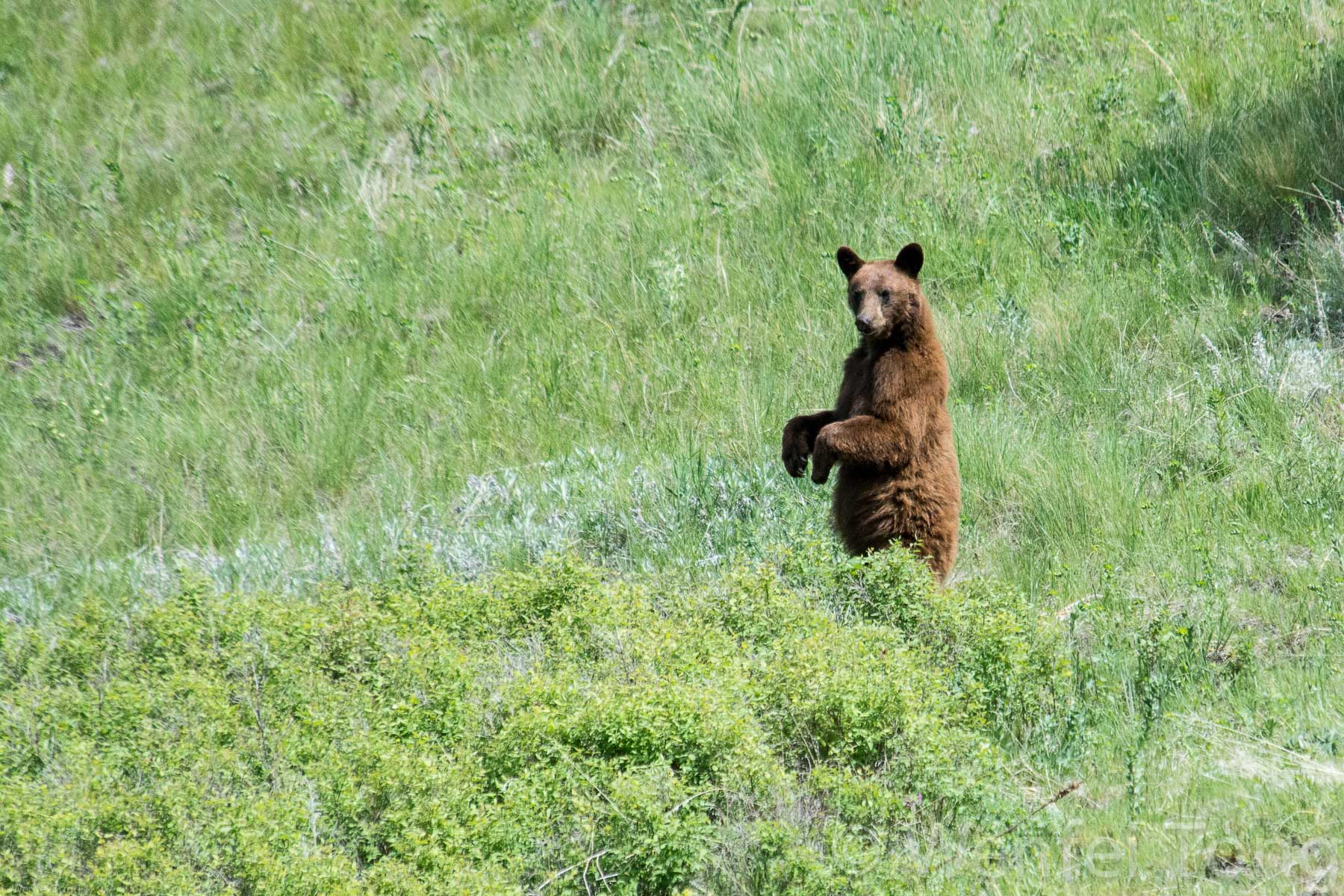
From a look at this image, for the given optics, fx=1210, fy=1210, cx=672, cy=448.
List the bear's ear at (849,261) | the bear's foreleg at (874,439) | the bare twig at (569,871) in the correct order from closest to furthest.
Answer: the bare twig at (569,871), the bear's foreleg at (874,439), the bear's ear at (849,261)

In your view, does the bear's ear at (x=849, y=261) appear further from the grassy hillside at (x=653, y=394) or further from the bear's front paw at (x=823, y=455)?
the grassy hillside at (x=653, y=394)

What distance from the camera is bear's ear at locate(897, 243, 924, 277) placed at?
6.16 metres

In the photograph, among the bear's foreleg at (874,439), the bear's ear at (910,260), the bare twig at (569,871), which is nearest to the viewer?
the bare twig at (569,871)

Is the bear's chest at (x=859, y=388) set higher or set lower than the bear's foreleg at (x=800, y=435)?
higher

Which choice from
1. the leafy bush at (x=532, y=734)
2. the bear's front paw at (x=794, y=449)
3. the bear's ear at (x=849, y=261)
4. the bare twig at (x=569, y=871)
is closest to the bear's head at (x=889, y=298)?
the bear's ear at (x=849, y=261)

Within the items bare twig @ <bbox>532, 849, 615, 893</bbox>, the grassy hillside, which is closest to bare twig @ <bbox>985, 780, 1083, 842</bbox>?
the grassy hillside

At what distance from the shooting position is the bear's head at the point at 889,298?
5918mm

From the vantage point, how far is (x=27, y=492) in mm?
8734

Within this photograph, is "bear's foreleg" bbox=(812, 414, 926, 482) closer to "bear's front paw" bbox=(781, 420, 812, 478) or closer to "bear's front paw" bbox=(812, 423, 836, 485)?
"bear's front paw" bbox=(812, 423, 836, 485)

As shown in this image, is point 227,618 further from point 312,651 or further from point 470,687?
point 470,687

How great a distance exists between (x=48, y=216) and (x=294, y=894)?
1001 cm

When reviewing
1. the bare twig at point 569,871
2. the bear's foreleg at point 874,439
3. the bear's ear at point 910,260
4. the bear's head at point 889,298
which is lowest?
the bare twig at point 569,871

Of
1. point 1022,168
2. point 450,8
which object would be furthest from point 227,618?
point 450,8

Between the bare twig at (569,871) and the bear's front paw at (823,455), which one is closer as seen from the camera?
the bare twig at (569,871)
